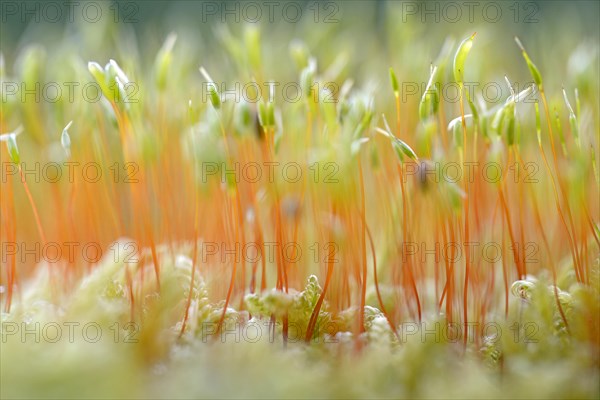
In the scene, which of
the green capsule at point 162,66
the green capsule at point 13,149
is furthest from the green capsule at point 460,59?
the green capsule at point 13,149

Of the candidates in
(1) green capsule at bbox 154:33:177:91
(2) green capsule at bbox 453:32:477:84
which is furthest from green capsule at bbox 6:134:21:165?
(2) green capsule at bbox 453:32:477:84

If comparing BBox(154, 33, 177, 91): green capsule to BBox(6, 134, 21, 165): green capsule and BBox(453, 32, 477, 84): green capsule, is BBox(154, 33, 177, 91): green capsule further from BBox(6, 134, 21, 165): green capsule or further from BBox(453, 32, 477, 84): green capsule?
BBox(453, 32, 477, 84): green capsule

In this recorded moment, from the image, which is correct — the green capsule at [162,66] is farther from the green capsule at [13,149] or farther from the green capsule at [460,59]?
the green capsule at [460,59]

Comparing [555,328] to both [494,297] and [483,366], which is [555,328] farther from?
[494,297]

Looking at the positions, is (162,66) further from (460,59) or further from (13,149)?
(460,59)

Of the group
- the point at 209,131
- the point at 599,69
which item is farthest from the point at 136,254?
the point at 599,69

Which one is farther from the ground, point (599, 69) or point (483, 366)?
point (599, 69)

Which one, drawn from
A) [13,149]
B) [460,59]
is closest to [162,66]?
[13,149]

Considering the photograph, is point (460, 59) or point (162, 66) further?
point (162, 66)

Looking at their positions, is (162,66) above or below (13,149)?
above

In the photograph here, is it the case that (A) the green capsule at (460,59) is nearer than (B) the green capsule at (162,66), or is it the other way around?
(A) the green capsule at (460,59)

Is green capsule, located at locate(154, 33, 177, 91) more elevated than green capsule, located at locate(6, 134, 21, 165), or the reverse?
green capsule, located at locate(154, 33, 177, 91)
